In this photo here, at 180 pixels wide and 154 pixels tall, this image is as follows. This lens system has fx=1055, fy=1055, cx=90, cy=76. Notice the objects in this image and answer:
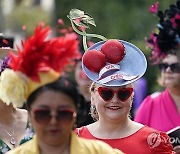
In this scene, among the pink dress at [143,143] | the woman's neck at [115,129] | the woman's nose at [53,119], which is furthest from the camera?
the woman's neck at [115,129]

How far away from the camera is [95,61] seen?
301 inches

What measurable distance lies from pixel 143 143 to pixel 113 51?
710mm

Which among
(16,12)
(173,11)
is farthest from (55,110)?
(16,12)

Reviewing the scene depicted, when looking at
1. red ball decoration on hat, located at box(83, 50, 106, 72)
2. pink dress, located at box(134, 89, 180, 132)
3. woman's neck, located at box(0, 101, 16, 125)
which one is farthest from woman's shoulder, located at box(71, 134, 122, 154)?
pink dress, located at box(134, 89, 180, 132)

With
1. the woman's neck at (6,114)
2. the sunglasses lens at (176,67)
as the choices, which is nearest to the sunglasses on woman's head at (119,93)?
the woman's neck at (6,114)

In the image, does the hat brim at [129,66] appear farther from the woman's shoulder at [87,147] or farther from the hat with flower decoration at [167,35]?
the hat with flower decoration at [167,35]

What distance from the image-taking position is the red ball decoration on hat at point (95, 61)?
25.1 ft

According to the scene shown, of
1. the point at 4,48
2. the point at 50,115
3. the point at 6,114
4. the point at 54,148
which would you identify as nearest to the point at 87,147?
the point at 54,148

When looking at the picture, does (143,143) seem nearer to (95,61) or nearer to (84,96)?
(84,96)

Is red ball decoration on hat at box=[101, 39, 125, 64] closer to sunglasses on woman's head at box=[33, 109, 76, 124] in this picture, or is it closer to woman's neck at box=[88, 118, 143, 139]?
woman's neck at box=[88, 118, 143, 139]

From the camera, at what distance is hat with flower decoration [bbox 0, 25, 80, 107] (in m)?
6.12

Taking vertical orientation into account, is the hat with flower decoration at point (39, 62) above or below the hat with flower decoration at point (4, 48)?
below

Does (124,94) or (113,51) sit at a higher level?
(113,51)

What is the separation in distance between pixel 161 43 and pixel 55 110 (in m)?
4.31
